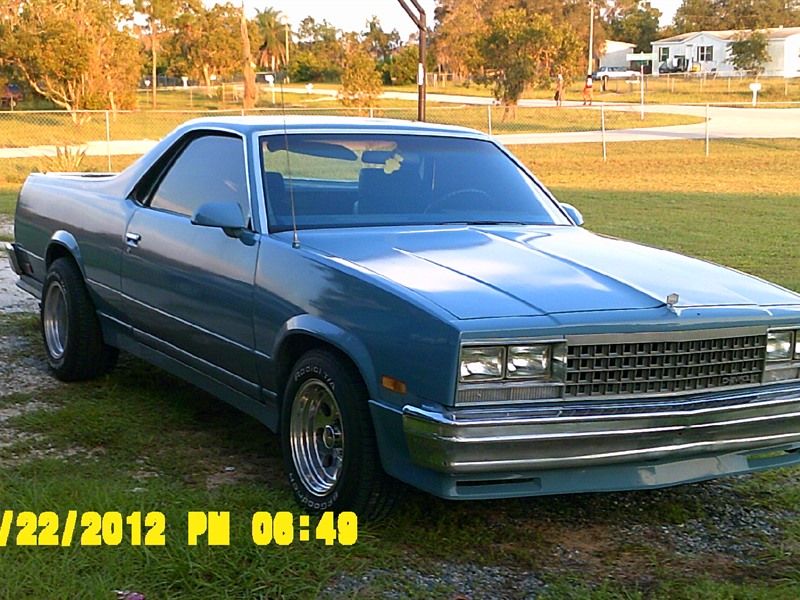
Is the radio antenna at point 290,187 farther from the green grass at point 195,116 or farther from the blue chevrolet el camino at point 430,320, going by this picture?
the green grass at point 195,116

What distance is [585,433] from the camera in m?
3.71

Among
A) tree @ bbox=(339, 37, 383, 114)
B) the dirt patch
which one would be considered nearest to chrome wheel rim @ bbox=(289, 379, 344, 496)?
the dirt patch

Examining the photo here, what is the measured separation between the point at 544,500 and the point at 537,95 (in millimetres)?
60280

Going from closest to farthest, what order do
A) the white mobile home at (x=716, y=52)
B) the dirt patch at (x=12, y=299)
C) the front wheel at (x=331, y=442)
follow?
the front wheel at (x=331, y=442), the dirt patch at (x=12, y=299), the white mobile home at (x=716, y=52)

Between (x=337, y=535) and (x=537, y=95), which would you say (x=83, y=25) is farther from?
(x=337, y=535)

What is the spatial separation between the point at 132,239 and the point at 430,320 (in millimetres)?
2466

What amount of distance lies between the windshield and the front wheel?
2.91 ft

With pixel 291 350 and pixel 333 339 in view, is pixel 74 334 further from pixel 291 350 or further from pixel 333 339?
pixel 333 339

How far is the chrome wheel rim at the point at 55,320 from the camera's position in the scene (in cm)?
641

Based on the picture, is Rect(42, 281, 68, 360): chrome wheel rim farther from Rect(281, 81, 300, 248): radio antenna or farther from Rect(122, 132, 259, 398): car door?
Rect(281, 81, 300, 248): radio antenna

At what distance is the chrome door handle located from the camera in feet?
18.4

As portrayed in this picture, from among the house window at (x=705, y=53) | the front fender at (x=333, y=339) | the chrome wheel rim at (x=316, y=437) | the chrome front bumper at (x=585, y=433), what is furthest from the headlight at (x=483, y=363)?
the house window at (x=705, y=53)

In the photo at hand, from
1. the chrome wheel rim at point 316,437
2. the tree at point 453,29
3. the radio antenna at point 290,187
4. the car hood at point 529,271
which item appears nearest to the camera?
the car hood at point 529,271

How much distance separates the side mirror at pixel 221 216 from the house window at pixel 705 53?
82853 mm
